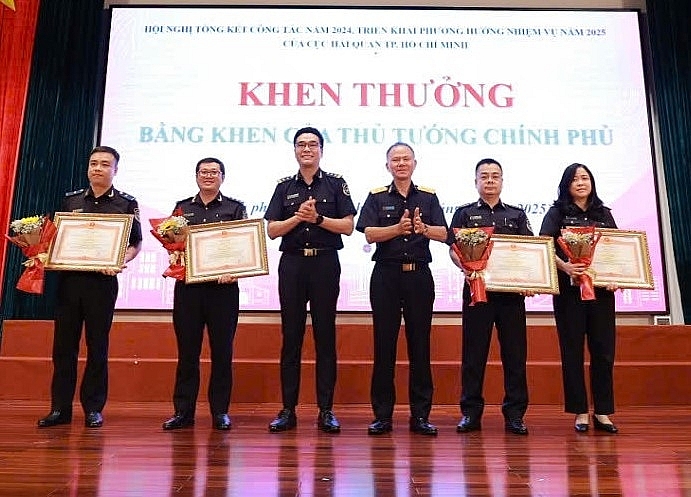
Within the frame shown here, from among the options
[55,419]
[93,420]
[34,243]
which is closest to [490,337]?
[93,420]

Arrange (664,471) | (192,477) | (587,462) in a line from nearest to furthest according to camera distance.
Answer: (192,477), (664,471), (587,462)

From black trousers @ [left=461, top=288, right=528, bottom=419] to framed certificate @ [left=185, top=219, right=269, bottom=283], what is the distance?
1.05 m

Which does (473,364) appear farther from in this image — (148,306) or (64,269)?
(148,306)

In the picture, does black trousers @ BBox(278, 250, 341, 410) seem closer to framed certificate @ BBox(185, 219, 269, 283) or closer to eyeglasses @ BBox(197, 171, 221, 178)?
framed certificate @ BBox(185, 219, 269, 283)

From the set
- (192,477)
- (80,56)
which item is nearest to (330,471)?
(192,477)

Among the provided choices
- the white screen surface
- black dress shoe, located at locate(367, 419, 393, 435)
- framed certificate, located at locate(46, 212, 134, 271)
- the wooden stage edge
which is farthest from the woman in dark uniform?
framed certificate, located at locate(46, 212, 134, 271)

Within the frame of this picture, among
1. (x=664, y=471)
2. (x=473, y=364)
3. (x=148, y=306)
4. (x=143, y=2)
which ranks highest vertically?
(x=143, y=2)

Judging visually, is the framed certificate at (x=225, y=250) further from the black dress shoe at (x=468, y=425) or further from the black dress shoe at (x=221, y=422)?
the black dress shoe at (x=468, y=425)

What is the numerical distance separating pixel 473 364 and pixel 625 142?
2484mm

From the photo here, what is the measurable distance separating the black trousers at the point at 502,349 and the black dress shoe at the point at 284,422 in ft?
2.69

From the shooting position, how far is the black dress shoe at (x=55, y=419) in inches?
105

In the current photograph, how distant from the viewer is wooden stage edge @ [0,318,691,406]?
12.2 ft

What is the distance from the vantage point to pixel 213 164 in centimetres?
284

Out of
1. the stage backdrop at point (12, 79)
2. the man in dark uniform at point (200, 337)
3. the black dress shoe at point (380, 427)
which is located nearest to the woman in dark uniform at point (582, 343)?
the black dress shoe at point (380, 427)
